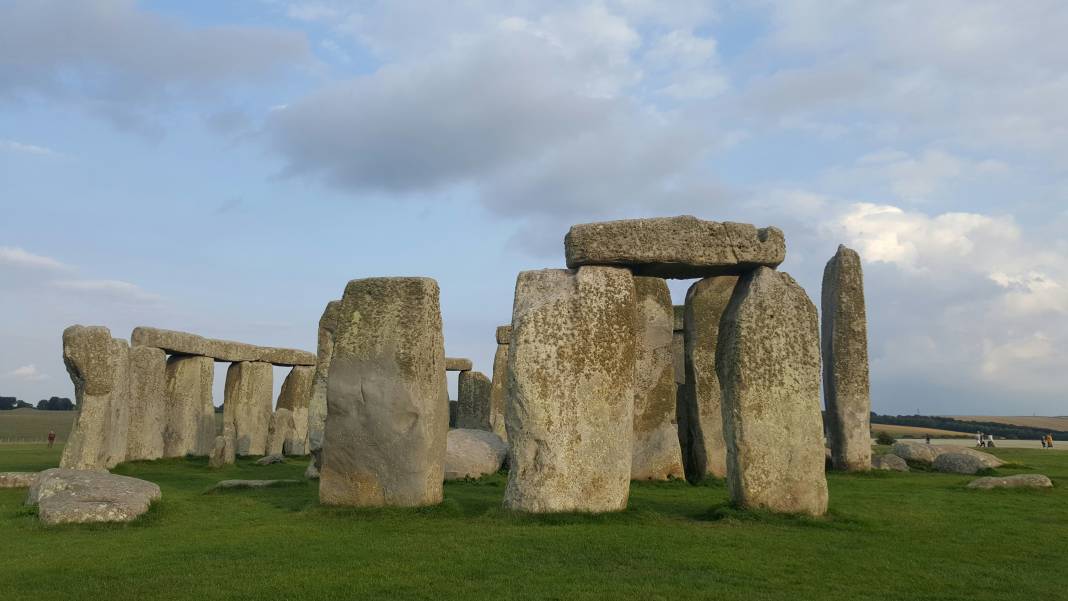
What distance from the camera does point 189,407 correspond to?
22.3 meters

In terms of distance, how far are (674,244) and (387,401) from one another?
3.65 m

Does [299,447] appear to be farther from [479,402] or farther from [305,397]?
[479,402]

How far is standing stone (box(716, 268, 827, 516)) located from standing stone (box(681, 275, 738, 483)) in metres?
5.48

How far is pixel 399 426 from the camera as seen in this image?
10.3 metres

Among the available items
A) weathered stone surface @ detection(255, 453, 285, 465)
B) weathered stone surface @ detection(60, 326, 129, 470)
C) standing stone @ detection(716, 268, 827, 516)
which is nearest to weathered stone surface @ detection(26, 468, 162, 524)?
weathered stone surface @ detection(60, 326, 129, 470)

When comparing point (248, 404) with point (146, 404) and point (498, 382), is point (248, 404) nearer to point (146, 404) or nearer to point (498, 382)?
point (146, 404)

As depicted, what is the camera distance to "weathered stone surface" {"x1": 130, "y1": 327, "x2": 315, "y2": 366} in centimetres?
2055

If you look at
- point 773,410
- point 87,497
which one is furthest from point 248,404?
point 773,410

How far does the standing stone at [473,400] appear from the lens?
27203 millimetres

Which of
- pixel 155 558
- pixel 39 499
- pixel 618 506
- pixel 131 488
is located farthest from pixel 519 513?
pixel 39 499

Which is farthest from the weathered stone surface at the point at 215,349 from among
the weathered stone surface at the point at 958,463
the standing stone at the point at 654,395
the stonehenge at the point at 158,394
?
the weathered stone surface at the point at 958,463

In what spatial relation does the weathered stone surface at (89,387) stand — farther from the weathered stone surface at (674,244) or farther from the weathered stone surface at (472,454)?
the weathered stone surface at (674,244)

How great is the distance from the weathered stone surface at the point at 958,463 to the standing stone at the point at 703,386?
5552 millimetres

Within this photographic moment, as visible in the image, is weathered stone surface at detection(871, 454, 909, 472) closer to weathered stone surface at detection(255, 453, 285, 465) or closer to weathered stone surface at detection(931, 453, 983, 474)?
weathered stone surface at detection(931, 453, 983, 474)
